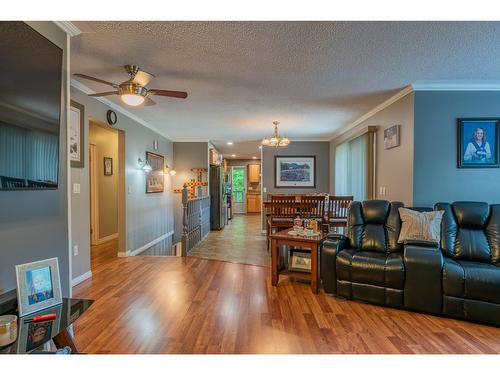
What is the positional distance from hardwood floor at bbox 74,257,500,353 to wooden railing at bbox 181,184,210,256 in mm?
1418

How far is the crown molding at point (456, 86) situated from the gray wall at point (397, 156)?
147 mm

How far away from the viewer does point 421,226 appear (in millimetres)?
2949

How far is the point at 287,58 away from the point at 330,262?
7.02 feet

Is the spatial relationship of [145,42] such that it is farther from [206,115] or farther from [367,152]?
[367,152]

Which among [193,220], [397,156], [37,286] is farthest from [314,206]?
[37,286]

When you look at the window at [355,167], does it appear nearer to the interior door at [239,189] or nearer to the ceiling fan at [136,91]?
the ceiling fan at [136,91]

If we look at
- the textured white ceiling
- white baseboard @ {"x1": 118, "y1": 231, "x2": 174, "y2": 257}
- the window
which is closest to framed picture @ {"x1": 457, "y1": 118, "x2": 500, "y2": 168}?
the textured white ceiling

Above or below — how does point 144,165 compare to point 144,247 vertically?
above

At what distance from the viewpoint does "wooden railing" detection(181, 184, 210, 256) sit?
4766 mm

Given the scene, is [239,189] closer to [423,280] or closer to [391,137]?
[391,137]

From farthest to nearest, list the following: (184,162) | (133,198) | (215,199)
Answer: (215,199), (184,162), (133,198)

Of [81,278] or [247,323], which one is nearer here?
[247,323]

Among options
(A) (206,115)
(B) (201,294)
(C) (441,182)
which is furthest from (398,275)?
(A) (206,115)

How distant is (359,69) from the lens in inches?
112
